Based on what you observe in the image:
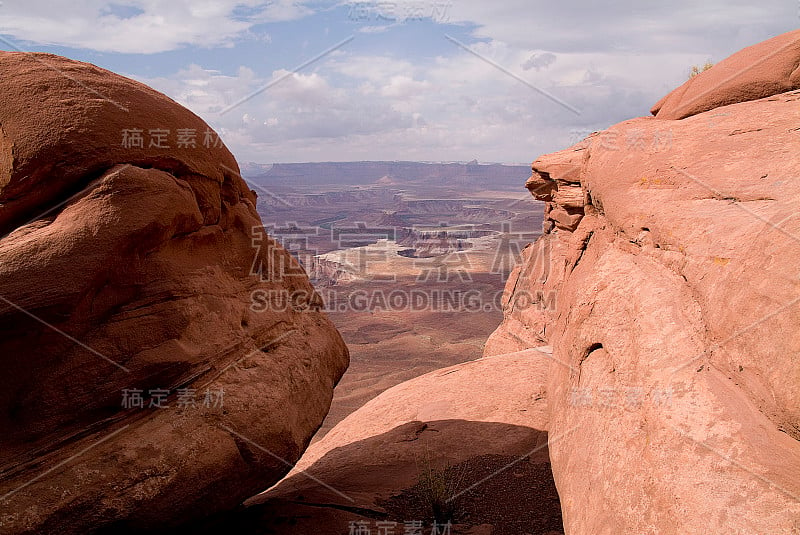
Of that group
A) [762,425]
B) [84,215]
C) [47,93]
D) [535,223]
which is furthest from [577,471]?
[535,223]

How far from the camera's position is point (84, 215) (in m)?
3.46

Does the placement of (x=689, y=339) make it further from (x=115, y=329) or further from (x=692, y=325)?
(x=115, y=329)

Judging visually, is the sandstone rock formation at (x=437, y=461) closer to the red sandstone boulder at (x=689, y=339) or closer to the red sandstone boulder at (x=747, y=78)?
the red sandstone boulder at (x=689, y=339)

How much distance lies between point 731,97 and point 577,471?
4.10 m

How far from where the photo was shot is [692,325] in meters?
3.30

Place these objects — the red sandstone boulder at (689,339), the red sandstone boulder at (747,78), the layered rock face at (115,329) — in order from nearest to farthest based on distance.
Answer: the red sandstone boulder at (689,339)
the layered rock face at (115,329)
the red sandstone boulder at (747,78)

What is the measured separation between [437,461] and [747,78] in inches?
205

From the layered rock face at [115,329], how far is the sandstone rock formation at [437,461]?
36.0 inches

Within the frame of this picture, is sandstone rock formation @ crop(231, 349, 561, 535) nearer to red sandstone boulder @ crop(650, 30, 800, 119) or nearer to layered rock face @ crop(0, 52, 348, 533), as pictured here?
layered rock face @ crop(0, 52, 348, 533)

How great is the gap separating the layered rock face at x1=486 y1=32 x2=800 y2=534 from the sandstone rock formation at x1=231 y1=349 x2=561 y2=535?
93cm

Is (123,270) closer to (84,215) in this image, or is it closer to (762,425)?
(84,215)

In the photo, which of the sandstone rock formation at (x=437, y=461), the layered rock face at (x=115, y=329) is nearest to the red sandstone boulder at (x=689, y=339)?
the sandstone rock formation at (x=437, y=461)

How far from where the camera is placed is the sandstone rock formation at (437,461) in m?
4.73

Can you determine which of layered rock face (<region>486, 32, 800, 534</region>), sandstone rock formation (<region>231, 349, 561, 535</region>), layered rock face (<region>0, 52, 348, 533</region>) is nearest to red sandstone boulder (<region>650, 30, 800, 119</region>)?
layered rock face (<region>486, 32, 800, 534</region>)
